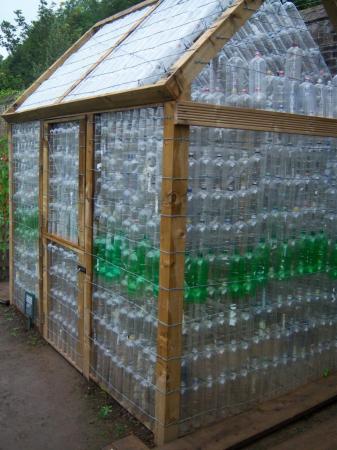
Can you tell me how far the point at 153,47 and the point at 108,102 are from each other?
58cm

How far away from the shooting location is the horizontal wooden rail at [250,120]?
9.36 feet

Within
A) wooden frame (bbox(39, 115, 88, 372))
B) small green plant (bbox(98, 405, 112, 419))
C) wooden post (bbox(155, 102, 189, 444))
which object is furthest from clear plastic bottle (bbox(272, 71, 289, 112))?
small green plant (bbox(98, 405, 112, 419))

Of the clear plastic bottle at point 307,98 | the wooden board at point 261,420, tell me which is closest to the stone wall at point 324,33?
the clear plastic bottle at point 307,98

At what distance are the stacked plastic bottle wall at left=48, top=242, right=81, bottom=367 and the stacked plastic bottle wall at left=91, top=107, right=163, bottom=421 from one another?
44 centimetres

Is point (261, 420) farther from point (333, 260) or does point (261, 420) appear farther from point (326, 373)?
point (333, 260)

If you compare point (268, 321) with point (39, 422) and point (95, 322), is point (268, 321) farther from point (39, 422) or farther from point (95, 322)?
point (39, 422)

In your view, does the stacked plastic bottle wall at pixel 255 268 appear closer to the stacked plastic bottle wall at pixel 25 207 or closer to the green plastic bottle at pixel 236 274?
the green plastic bottle at pixel 236 274

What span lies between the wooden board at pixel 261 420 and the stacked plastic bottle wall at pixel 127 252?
15.2 inches

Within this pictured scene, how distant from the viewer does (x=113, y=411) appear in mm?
3650

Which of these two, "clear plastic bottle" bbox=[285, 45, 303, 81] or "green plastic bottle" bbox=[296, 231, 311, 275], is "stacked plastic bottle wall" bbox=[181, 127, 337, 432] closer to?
"green plastic bottle" bbox=[296, 231, 311, 275]

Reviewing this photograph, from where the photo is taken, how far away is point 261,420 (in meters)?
3.39

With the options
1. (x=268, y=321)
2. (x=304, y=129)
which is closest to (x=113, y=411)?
(x=268, y=321)

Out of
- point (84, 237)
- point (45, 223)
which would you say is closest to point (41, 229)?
point (45, 223)

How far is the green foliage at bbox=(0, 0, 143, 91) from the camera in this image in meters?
23.9
